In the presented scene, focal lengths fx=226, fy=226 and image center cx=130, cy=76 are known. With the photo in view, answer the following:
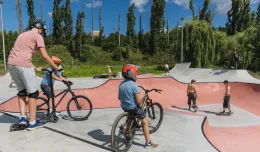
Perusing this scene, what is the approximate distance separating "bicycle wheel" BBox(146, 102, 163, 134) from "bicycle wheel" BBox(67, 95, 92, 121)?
1349 mm

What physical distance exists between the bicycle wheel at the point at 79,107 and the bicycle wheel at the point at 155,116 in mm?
1349

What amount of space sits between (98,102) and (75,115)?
4.16m

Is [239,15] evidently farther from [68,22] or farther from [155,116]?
[155,116]

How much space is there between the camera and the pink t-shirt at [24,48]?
3.55m

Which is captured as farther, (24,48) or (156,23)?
(156,23)

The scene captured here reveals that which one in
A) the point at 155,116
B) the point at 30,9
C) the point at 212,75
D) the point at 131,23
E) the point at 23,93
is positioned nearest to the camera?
the point at 23,93

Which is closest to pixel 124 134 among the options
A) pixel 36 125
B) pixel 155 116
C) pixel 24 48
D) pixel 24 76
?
pixel 155 116

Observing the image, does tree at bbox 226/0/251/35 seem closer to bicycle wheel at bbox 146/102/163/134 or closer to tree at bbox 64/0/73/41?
tree at bbox 64/0/73/41

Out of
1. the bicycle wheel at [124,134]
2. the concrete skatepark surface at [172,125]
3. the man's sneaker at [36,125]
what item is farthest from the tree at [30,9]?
the bicycle wheel at [124,134]

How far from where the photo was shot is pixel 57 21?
137 feet

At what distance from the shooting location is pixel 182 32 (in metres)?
27.1

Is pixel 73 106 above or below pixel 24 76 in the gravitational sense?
below

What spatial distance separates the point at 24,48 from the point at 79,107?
1854mm

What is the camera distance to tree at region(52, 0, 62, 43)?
41106 millimetres
